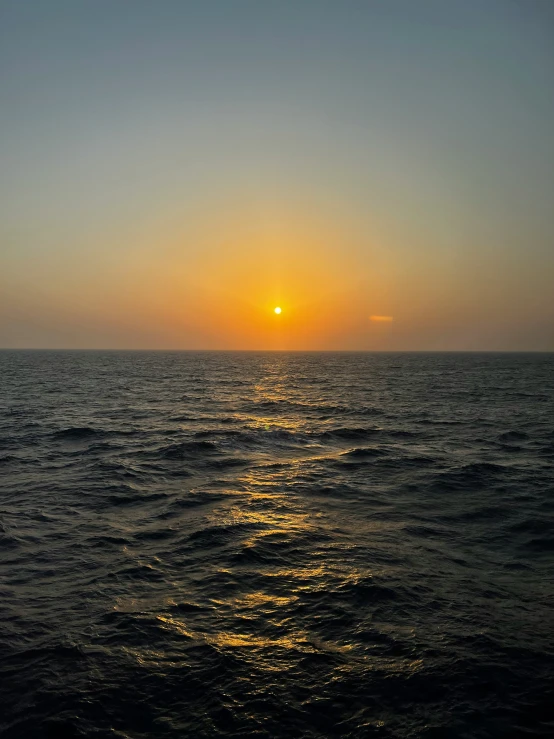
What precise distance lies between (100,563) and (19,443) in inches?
774

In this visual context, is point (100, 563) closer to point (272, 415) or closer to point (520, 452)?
point (520, 452)

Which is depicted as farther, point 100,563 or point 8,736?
point 100,563

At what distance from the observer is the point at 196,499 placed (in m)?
18.8

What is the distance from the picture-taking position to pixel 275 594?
11438 millimetres

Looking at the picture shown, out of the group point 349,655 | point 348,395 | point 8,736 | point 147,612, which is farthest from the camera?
point 348,395

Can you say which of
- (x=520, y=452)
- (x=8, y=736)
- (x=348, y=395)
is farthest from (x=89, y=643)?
(x=348, y=395)

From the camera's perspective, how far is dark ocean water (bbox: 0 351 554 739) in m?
7.79

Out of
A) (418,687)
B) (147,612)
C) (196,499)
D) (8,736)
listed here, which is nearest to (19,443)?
(196,499)

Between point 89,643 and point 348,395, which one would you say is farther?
point 348,395

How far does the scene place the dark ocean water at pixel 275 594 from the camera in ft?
25.6

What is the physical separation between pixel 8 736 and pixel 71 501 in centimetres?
1204

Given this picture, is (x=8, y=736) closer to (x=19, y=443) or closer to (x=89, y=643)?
(x=89, y=643)

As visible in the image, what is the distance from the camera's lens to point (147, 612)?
1054 centimetres

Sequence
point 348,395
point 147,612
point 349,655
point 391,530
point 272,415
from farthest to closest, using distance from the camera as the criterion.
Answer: point 348,395 → point 272,415 → point 391,530 → point 147,612 → point 349,655
